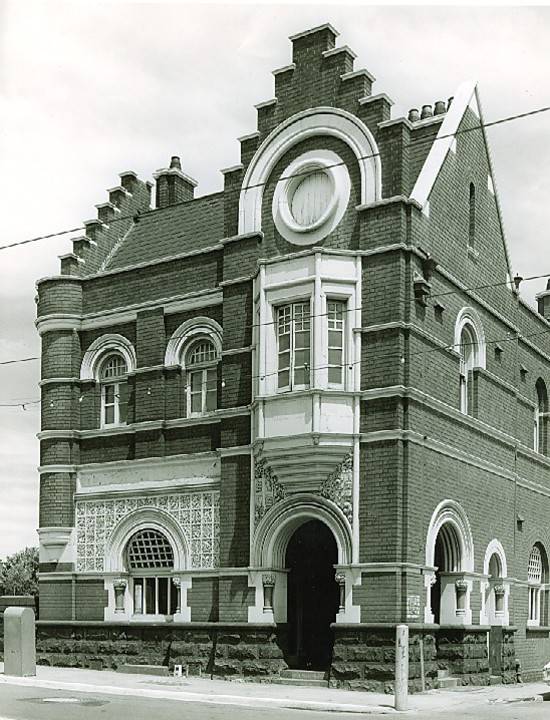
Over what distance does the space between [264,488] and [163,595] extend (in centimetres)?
448

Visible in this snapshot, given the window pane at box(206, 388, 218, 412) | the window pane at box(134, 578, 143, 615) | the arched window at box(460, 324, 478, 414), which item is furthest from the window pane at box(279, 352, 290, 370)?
the window pane at box(134, 578, 143, 615)

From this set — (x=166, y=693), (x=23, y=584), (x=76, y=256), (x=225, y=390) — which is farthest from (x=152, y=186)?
(x=23, y=584)

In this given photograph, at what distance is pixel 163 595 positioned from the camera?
26.9 metres

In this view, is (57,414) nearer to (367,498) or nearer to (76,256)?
(76,256)

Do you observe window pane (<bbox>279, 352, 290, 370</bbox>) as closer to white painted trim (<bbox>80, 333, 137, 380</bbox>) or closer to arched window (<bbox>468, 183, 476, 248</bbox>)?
white painted trim (<bbox>80, 333, 137, 380</bbox>)

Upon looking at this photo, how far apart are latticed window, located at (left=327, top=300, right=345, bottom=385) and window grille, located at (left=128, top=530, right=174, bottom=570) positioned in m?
6.39

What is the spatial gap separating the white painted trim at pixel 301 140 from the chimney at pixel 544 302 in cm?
1410

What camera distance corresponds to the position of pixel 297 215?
25.3m

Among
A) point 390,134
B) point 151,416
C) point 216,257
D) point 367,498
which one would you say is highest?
point 390,134

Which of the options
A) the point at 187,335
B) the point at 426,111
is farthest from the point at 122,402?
the point at 426,111

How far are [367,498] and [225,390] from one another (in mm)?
4526

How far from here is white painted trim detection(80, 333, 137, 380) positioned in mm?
28438

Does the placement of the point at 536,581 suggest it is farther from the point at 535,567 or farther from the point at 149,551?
the point at 149,551

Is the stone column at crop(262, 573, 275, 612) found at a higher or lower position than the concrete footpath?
higher
